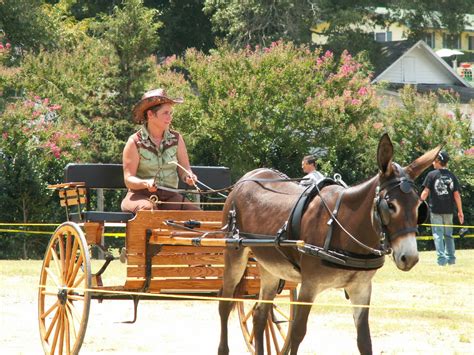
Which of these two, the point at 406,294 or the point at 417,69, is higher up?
the point at 417,69

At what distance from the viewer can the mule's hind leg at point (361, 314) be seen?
8109 mm

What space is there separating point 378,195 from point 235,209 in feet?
6.63

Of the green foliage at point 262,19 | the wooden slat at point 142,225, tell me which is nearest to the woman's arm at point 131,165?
the wooden slat at point 142,225

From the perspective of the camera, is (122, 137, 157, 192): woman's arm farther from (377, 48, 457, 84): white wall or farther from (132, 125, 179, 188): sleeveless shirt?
(377, 48, 457, 84): white wall

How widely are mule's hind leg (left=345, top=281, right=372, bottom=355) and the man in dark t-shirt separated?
10.2 metres

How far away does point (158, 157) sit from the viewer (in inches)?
405

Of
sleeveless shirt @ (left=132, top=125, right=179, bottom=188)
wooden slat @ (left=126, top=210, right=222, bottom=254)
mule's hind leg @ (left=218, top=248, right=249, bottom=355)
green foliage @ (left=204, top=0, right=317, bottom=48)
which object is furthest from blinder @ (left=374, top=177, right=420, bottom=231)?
green foliage @ (left=204, top=0, right=317, bottom=48)

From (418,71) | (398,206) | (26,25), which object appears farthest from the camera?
(418,71)

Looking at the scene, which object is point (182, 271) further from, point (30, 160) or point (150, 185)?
point (30, 160)

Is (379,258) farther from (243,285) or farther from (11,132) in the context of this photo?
(11,132)

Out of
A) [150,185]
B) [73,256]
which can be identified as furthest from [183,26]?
[73,256]

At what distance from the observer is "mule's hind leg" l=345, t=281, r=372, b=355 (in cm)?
811

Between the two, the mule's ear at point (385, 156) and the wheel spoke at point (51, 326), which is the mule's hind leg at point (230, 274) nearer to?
the wheel spoke at point (51, 326)

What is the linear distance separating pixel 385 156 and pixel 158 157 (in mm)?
3087
